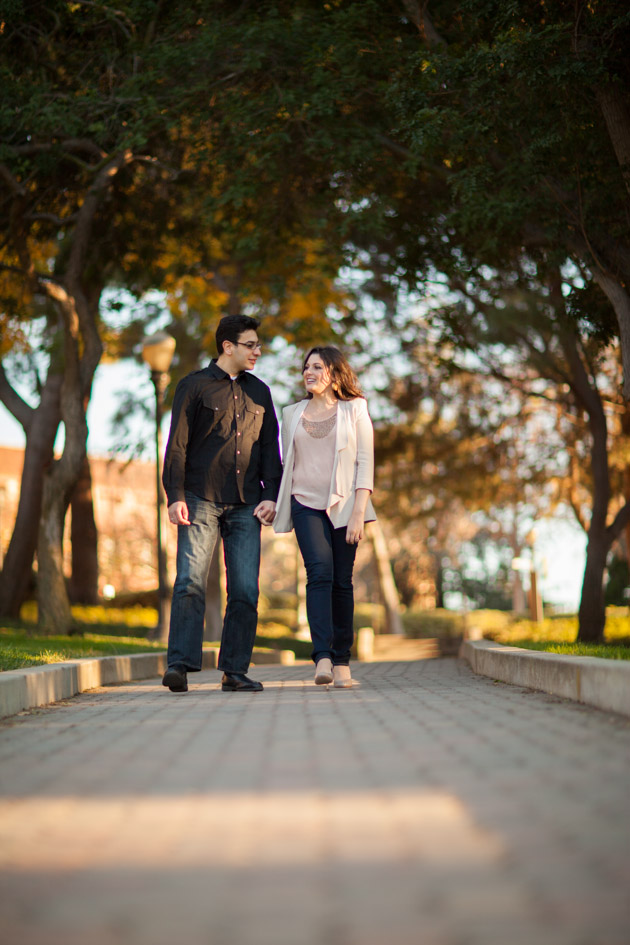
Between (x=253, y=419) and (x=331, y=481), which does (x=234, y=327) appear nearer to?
(x=253, y=419)

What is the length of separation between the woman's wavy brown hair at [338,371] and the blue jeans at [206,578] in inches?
39.6

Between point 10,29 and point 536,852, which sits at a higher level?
point 10,29

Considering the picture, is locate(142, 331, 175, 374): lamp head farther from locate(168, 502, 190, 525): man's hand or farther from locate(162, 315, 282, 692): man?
locate(168, 502, 190, 525): man's hand

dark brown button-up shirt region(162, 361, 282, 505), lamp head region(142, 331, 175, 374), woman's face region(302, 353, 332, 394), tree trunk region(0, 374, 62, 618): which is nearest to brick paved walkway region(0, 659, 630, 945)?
dark brown button-up shirt region(162, 361, 282, 505)

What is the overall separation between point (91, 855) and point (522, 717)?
2.60 meters

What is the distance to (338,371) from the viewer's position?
6859mm

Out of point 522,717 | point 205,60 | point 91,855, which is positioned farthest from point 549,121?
point 91,855

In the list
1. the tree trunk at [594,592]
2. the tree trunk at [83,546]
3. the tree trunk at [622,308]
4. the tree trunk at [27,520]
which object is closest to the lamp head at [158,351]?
the tree trunk at [27,520]

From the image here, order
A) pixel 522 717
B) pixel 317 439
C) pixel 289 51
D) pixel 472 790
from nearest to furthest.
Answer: pixel 472 790 → pixel 522 717 → pixel 317 439 → pixel 289 51

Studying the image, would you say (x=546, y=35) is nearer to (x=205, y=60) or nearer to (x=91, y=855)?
(x=205, y=60)

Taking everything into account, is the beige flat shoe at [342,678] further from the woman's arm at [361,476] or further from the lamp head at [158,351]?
the lamp head at [158,351]

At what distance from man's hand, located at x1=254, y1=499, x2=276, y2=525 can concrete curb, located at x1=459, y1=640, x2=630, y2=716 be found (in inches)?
73.1

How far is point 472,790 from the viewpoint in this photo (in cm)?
298

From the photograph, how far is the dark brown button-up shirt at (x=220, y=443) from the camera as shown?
6.63 m
